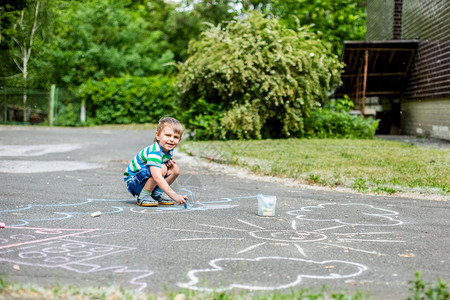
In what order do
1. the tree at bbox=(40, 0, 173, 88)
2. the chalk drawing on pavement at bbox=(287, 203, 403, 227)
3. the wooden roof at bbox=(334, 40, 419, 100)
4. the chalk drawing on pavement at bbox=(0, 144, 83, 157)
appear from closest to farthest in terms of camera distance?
the chalk drawing on pavement at bbox=(287, 203, 403, 227) < the chalk drawing on pavement at bbox=(0, 144, 83, 157) < the wooden roof at bbox=(334, 40, 419, 100) < the tree at bbox=(40, 0, 173, 88)

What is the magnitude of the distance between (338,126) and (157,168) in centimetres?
1151

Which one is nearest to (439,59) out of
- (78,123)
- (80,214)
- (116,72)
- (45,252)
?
(80,214)

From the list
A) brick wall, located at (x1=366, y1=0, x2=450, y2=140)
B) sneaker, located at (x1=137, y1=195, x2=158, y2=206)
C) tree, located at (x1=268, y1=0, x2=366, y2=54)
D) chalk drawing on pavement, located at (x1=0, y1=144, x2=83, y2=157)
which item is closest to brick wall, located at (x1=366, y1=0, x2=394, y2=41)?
brick wall, located at (x1=366, y1=0, x2=450, y2=140)

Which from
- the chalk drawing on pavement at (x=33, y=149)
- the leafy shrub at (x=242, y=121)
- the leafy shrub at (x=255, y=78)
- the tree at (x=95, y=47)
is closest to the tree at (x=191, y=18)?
the tree at (x=95, y=47)

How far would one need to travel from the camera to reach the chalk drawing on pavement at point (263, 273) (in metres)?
3.15

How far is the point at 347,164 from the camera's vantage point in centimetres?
912

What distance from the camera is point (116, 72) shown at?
34.2 metres

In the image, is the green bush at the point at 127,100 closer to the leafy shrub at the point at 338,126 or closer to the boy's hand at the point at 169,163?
the leafy shrub at the point at 338,126

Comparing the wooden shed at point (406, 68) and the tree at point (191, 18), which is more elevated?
the tree at point (191, 18)

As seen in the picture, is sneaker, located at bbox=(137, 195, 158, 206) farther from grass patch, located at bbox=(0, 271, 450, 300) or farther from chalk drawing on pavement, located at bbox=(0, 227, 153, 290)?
grass patch, located at bbox=(0, 271, 450, 300)

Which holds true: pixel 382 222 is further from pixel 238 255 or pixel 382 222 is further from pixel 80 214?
pixel 80 214

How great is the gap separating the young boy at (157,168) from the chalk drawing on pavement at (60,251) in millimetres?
1225

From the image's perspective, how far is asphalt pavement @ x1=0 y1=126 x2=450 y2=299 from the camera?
3258 millimetres

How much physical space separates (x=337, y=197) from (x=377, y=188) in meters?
0.80
